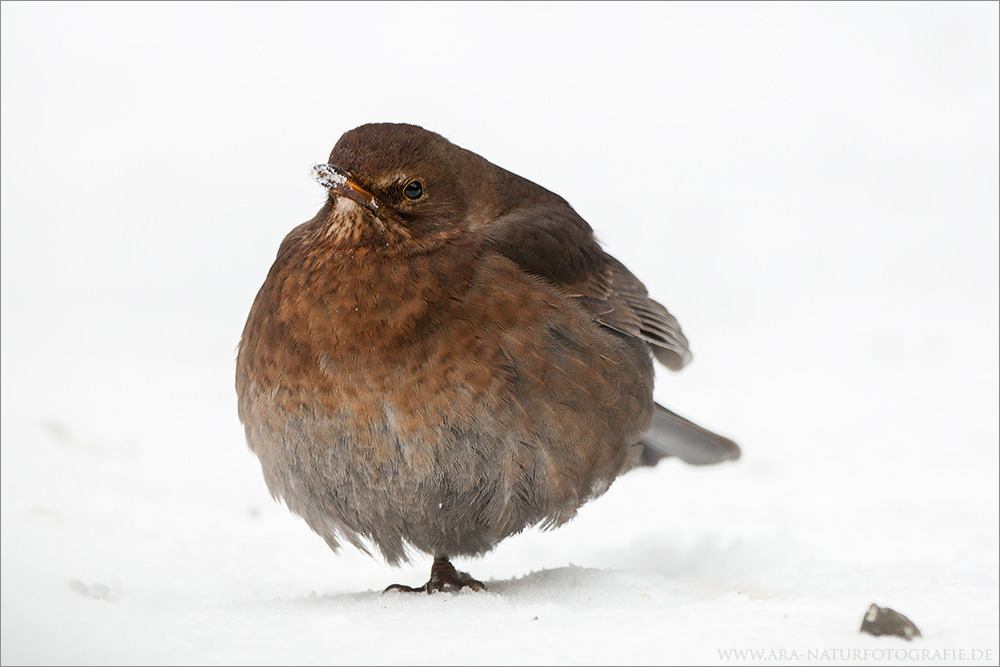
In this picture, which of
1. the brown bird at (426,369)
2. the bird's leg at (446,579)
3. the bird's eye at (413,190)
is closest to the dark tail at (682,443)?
the brown bird at (426,369)

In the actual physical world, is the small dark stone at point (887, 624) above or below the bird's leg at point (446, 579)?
below

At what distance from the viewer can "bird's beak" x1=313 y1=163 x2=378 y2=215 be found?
414 cm

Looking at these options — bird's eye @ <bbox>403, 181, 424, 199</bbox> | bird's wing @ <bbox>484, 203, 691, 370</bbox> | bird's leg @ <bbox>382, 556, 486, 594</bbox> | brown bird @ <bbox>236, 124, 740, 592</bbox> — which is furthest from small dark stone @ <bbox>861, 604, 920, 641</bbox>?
bird's eye @ <bbox>403, 181, 424, 199</bbox>

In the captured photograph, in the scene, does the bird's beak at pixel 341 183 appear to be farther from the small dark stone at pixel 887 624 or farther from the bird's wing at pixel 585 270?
the small dark stone at pixel 887 624

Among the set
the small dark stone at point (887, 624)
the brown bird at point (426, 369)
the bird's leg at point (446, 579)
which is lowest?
the small dark stone at point (887, 624)

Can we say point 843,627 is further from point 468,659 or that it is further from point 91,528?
point 91,528

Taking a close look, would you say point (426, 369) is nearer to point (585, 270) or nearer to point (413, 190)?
point (413, 190)

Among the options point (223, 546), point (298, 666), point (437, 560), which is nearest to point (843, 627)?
point (298, 666)

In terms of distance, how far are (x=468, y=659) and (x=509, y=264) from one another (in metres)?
1.70

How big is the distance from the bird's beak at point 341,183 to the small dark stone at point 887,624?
2.18 meters

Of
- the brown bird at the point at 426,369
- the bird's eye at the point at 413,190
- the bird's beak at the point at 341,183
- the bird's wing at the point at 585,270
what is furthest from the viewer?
the bird's wing at the point at 585,270

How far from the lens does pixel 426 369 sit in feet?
13.1

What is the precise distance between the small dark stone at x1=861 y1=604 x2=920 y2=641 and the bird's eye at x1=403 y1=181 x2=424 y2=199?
2.14m

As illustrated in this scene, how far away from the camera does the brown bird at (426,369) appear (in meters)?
4.04
